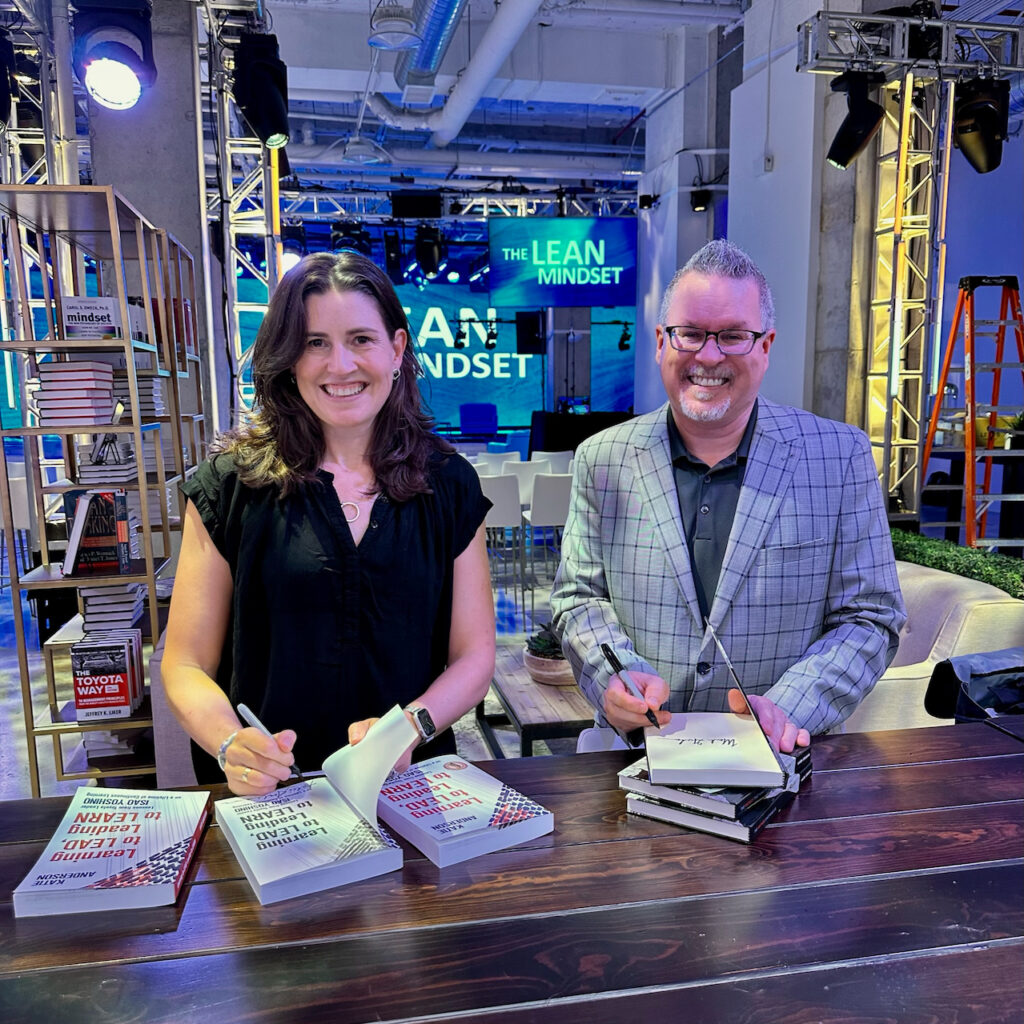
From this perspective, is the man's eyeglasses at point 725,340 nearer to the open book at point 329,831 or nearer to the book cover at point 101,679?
the open book at point 329,831

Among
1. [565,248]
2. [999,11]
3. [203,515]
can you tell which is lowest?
[203,515]

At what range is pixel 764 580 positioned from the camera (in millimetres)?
1693

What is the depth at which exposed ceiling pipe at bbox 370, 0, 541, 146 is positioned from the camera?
21.8 feet

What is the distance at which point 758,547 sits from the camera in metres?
1.68

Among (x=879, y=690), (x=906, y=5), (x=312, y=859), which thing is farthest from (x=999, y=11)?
(x=312, y=859)

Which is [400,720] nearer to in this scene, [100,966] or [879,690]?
[100,966]

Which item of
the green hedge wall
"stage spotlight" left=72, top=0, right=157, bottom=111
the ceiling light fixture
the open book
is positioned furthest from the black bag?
the ceiling light fixture

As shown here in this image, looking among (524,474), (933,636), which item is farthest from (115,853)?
(524,474)

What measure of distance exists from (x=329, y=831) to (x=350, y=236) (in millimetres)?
12901

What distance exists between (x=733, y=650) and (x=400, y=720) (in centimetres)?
83

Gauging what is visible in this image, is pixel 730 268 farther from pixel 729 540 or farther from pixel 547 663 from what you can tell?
pixel 547 663

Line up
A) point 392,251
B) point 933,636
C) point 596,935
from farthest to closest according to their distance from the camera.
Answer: point 392,251 < point 933,636 < point 596,935

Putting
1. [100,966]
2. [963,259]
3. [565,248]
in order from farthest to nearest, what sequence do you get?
1. [963,259]
2. [565,248]
3. [100,966]

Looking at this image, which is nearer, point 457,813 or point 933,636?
point 457,813
